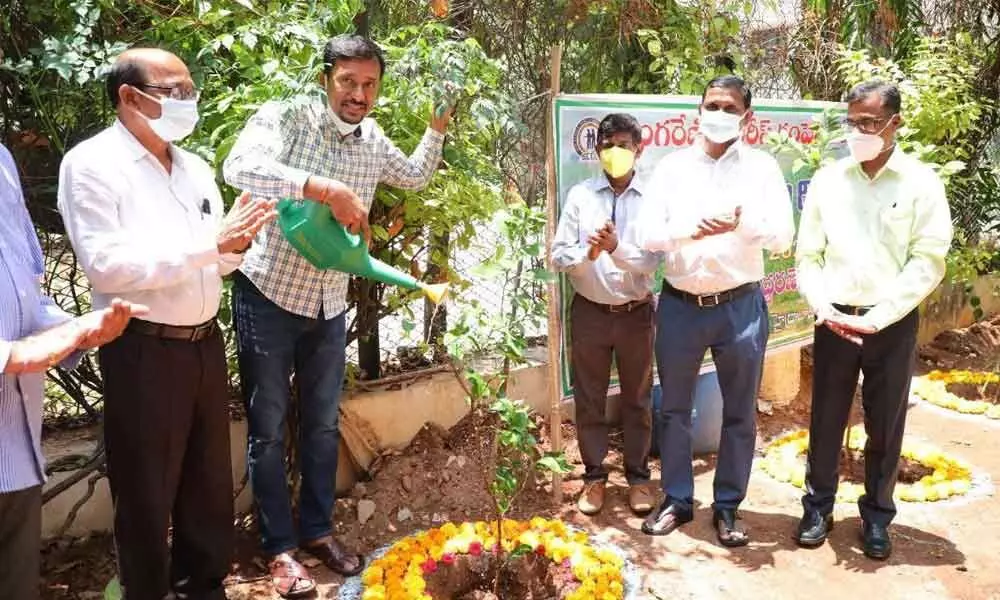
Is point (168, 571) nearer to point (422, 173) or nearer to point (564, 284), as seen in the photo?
point (422, 173)

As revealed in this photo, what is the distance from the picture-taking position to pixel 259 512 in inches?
132

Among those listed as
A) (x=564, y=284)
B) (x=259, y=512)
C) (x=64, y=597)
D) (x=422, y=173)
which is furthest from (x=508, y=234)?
(x=64, y=597)

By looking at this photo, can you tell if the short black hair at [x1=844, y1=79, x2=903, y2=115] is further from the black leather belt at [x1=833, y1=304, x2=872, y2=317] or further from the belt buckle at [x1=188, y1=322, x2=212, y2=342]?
the belt buckle at [x1=188, y1=322, x2=212, y2=342]

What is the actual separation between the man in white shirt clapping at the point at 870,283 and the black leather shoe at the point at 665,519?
512 millimetres

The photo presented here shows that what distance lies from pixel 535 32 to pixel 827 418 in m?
2.71

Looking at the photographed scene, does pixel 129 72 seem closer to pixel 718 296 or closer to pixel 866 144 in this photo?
pixel 718 296

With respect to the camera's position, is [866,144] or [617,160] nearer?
[866,144]

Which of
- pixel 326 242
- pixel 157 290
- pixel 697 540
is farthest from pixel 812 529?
pixel 157 290

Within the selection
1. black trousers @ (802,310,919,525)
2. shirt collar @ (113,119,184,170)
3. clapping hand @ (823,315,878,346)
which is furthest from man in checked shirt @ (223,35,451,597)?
black trousers @ (802,310,919,525)

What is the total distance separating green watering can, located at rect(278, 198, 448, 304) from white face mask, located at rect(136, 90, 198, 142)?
1.49 ft

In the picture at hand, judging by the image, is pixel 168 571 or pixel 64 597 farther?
pixel 64 597

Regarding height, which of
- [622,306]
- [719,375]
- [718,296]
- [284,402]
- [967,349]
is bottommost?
[967,349]

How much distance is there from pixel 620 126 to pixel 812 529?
6.49ft

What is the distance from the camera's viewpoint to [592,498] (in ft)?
13.4
